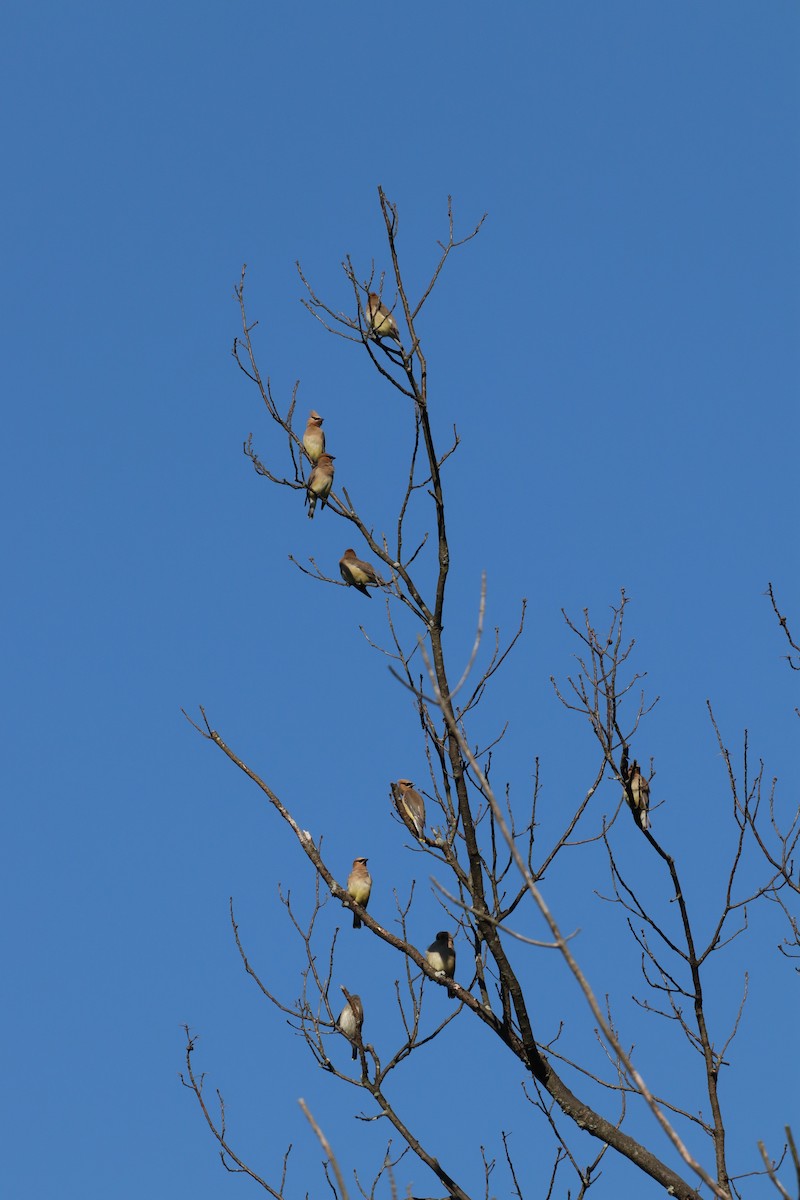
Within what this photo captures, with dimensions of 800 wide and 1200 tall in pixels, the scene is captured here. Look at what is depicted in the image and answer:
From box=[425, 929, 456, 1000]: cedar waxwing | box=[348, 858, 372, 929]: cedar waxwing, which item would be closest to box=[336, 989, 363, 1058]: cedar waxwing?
→ box=[425, 929, 456, 1000]: cedar waxwing

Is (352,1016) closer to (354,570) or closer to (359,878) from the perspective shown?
(359,878)

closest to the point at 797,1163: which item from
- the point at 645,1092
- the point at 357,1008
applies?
the point at 645,1092

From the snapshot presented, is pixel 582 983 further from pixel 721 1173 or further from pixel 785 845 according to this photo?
pixel 785 845

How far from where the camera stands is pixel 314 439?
39.1 ft

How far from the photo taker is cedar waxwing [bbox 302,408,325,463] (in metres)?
11.8

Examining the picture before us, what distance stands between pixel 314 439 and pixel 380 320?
4.39 m

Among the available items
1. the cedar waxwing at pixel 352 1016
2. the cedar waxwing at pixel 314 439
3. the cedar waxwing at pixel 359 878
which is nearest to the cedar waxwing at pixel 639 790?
the cedar waxwing at pixel 352 1016

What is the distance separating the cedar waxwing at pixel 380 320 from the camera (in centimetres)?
649

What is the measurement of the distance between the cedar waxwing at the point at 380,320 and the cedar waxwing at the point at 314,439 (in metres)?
4.06

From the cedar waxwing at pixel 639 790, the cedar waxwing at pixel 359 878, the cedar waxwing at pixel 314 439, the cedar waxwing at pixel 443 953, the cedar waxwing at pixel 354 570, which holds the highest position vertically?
the cedar waxwing at pixel 314 439

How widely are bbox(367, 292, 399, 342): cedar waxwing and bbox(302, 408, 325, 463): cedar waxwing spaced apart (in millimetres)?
4063

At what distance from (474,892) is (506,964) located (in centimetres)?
29

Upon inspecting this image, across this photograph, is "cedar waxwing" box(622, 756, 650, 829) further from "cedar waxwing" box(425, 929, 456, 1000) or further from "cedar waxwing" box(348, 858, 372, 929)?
"cedar waxwing" box(348, 858, 372, 929)

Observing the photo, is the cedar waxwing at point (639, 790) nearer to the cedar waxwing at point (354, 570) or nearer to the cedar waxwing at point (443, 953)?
the cedar waxwing at point (443, 953)
